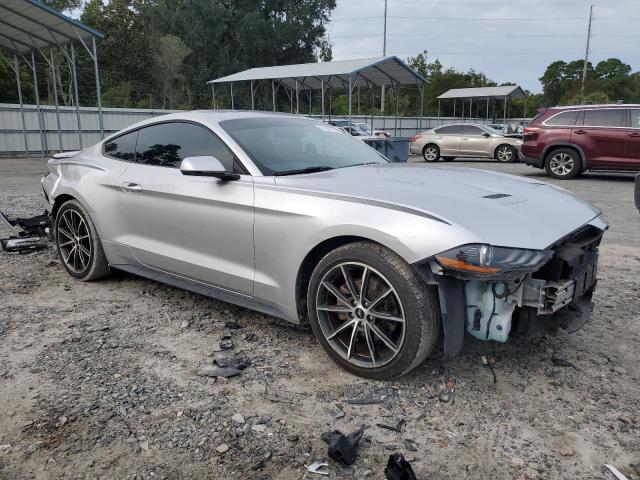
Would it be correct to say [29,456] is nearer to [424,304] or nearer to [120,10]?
[424,304]

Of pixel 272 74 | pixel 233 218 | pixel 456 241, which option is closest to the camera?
pixel 456 241

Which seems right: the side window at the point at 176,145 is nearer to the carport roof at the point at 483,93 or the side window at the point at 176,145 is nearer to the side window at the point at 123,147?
the side window at the point at 123,147

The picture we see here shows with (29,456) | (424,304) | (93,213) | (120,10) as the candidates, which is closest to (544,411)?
(424,304)

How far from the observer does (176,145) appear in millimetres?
3992

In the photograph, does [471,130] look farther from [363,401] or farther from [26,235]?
[363,401]

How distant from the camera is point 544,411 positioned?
2.69 m

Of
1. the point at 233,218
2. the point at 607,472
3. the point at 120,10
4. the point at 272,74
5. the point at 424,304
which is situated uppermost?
the point at 120,10

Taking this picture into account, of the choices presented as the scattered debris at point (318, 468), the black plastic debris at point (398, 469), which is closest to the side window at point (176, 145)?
the scattered debris at point (318, 468)

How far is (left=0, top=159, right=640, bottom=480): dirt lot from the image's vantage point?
230 cm

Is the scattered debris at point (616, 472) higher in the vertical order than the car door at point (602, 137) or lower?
lower

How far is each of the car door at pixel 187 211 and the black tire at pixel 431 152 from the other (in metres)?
16.7

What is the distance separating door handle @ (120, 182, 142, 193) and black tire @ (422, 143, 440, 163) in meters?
17.0

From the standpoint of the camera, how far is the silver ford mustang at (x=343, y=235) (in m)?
2.66

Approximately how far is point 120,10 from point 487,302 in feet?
161
